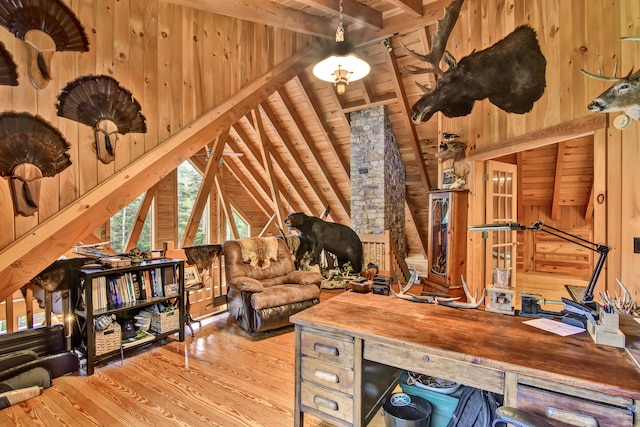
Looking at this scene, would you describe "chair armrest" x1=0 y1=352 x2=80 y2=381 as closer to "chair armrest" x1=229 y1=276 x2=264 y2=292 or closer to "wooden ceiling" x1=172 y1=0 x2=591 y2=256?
"chair armrest" x1=229 y1=276 x2=264 y2=292

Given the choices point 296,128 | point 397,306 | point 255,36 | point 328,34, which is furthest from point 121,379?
point 296,128

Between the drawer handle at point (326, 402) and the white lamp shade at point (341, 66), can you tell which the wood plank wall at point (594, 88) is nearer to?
the white lamp shade at point (341, 66)

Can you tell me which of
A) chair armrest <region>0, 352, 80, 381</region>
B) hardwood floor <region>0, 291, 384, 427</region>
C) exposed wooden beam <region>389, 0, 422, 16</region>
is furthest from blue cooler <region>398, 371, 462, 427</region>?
exposed wooden beam <region>389, 0, 422, 16</region>

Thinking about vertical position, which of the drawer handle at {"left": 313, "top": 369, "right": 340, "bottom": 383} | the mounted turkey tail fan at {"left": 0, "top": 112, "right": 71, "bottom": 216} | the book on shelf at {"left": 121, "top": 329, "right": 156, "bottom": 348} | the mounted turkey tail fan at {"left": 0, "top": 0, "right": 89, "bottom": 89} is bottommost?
the book on shelf at {"left": 121, "top": 329, "right": 156, "bottom": 348}

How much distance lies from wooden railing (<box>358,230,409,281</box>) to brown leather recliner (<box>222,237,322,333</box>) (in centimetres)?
196

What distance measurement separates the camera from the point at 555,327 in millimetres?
1494

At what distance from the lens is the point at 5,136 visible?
5.96 feet

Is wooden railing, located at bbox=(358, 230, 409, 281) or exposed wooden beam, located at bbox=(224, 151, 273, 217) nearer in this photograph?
wooden railing, located at bbox=(358, 230, 409, 281)

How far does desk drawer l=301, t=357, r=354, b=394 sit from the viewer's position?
1567 millimetres

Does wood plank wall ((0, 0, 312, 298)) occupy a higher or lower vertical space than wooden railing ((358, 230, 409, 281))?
higher

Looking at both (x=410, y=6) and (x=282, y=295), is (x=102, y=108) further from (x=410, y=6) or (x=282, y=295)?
(x=410, y=6)

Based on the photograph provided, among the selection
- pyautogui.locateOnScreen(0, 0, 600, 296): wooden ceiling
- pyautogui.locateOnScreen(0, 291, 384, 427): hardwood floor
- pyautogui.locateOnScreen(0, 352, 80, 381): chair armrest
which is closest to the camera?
pyautogui.locateOnScreen(0, 291, 384, 427): hardwood floor

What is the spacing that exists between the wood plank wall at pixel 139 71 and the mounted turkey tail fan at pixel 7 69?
0.08 feet

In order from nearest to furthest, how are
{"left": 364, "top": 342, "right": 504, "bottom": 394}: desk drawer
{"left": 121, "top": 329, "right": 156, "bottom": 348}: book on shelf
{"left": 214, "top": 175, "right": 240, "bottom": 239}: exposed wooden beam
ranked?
{"left": 364, "top": 342, "right": 504, "bottom": 394}: desk drawer, {"left": 121, "top": 329, "right": 156, "bottom": 348}: book on shelf, {"left": 214, "top": 175, "right": 240, "bottom": 239}: exposed wooden beam
